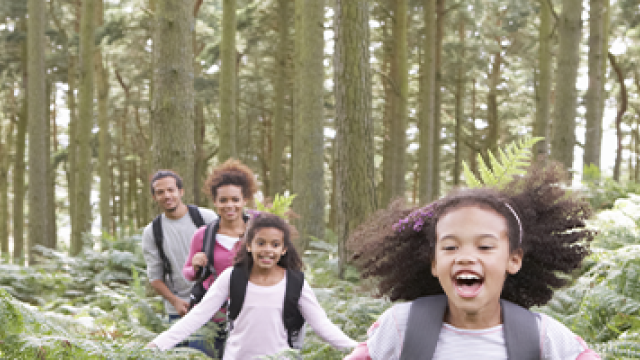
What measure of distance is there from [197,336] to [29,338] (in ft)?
5.09

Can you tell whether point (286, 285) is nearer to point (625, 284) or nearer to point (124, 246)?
point (625, 284)

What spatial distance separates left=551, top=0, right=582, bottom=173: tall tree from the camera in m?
10.3

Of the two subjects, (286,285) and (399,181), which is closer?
(286,285)

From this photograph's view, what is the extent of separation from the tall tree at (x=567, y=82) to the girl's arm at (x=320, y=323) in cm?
812

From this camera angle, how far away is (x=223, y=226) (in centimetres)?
446

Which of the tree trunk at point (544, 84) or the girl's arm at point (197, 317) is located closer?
the girl's arm at point (197, 317)

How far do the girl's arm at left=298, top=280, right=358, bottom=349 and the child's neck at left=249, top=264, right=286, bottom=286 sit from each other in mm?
177

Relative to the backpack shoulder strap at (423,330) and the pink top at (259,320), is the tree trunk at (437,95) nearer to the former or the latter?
the pink top at (259,320)

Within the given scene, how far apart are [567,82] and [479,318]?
9649mm

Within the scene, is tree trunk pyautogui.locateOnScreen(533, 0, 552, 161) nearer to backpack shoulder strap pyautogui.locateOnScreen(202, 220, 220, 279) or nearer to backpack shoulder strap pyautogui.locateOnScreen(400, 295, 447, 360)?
backpack shoulder strap pyautogui.locateOnScreen(202, 220, 220, 279)

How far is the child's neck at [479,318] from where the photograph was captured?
6.17ft

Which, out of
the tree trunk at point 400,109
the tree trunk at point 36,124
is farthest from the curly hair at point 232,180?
the tree trunk at point 400,109

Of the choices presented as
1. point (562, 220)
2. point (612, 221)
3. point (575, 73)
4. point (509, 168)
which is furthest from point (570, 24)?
point (562, 220)

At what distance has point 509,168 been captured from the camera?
2865 millimetres
